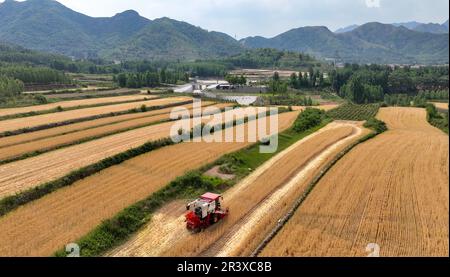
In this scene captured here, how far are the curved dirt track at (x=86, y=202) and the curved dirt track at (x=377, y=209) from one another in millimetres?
8658

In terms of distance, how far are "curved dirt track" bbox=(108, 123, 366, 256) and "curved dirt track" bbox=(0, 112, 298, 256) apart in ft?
7.67

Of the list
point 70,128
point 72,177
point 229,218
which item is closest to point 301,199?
point 229,218

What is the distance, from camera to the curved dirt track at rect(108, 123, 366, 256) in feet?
54.2

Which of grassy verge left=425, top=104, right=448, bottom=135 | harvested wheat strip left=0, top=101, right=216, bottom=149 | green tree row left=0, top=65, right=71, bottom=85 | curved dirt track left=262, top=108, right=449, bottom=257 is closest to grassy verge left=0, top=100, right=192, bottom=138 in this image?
harvested wheat strip left=0, top=101, right=216, bottom=149

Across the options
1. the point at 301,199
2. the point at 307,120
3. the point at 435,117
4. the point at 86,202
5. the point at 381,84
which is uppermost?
the point at 381,84

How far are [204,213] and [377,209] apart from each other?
29.1ft

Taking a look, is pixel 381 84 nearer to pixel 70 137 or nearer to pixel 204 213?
pixel 70 137

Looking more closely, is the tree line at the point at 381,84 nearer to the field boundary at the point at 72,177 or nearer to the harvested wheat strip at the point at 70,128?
the harvested wheat strip at the point at 70,128

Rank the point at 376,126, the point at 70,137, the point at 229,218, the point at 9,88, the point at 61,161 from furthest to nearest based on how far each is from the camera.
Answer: the point at 9,88 → the point at 376,126 → the point at 70,137 → the point at 61,161 → the point at 229,218

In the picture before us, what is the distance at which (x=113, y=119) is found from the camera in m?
46.7

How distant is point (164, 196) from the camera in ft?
72.7
